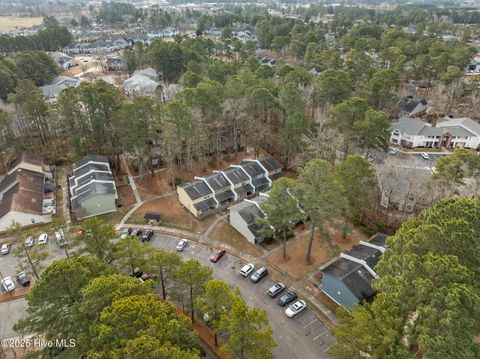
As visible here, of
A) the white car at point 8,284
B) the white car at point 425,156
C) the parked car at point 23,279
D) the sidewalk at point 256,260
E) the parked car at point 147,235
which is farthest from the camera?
the white car at point 425,156

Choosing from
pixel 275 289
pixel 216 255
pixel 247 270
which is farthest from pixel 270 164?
pixel 275 289

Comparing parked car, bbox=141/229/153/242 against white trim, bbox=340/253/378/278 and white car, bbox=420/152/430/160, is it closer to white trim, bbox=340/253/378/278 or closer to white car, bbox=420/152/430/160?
white trim, bbox=340/253/378/278

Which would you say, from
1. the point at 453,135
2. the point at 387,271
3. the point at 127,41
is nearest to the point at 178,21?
the point at 127,41

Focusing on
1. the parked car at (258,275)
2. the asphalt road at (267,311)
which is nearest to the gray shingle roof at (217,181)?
the asphalt road at (267,311)

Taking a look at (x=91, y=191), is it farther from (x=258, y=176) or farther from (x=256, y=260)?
(x=256, y=260)

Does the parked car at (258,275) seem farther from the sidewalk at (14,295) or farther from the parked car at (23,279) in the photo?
the parked car at (23,279)

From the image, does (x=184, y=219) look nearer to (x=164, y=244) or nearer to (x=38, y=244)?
(x=164, y=244)

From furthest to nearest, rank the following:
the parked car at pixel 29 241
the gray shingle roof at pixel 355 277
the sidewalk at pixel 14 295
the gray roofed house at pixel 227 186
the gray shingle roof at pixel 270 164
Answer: the gray shingle roof at pixel 270 164, the gray roofed house at pixel 227 186, the parked car at pixel 29 241, the sidewalk at pixel 14 295, the gray shingle roof at pixel 355 277

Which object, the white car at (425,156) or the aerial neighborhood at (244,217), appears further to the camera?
the white car at (425,156)
